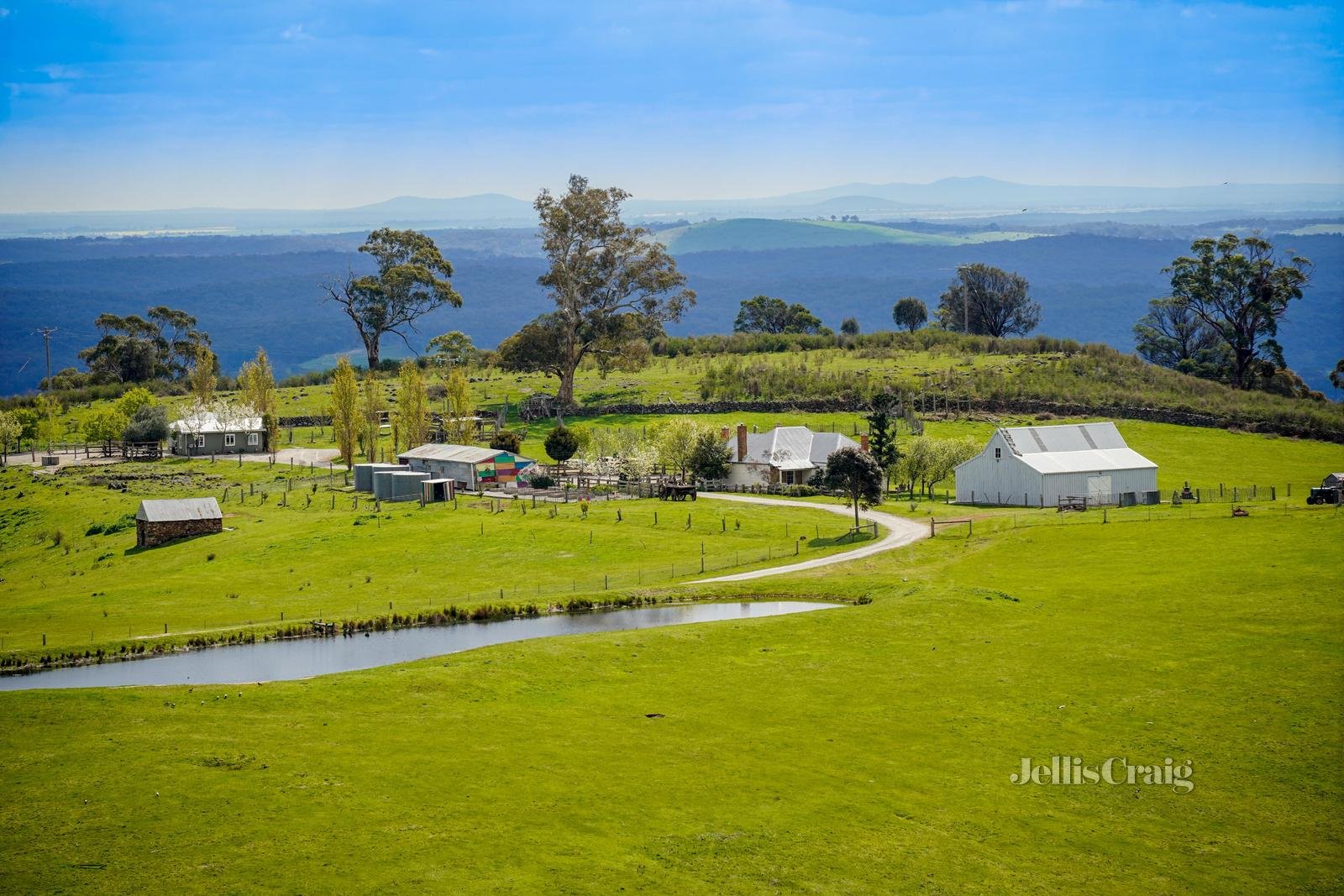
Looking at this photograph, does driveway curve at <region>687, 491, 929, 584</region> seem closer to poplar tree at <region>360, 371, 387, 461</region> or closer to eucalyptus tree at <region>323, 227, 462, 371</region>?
poplar tree at <region>360, 371, 387, 461</region>

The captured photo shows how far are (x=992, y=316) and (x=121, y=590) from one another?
142865 millimetres

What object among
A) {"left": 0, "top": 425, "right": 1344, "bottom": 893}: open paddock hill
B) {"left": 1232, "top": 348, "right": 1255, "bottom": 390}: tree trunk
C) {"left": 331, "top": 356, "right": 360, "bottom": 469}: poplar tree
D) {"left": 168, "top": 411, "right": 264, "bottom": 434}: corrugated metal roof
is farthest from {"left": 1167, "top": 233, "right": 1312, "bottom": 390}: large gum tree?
{"left": 168, "top": 411, "right": 264, "bottom": 434}: corrugated metal roof

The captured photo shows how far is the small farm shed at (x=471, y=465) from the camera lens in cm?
8944

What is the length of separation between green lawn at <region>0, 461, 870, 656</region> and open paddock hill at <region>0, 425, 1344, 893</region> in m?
5.19

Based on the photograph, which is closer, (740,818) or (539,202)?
(740,818)

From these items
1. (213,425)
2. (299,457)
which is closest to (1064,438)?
(299,457)

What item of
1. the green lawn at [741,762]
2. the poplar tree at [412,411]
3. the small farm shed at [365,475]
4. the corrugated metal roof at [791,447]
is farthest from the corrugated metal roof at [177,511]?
the corrugated metal roof at [791,447]

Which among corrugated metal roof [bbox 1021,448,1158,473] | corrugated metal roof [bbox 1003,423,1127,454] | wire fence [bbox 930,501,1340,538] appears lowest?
wire fence [bbox 930,501,1340,538]

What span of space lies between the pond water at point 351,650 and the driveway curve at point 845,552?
14.0 feet

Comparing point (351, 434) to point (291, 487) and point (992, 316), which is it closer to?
point (291, 487)

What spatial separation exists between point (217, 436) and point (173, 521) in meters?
38.4

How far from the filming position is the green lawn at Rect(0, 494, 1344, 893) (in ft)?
93.2

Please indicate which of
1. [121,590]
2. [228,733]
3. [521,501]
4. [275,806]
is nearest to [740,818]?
[275,806]

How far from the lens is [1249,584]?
54.3 m
